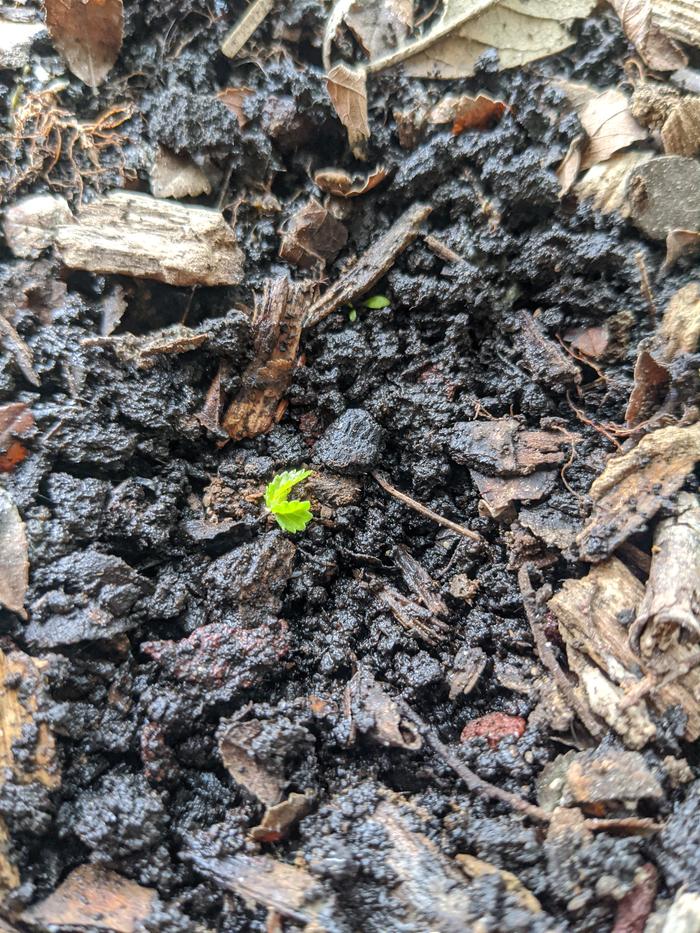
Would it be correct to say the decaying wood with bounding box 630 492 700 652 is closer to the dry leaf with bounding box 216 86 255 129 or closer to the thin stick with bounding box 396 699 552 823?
the thin stick with bounding box 396 699 552 823

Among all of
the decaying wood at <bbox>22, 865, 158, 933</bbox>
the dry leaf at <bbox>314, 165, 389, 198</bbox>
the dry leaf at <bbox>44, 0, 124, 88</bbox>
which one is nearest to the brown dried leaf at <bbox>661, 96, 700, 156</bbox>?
the dry leaf at <bbox>314, 165, 389, 198</bbox>

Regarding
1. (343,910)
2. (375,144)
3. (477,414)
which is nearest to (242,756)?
(343,910)

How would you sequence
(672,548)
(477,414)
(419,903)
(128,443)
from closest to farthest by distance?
(419,903)
(672,548)
(128,443)
(477,414)

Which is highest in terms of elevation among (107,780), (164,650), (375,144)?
(375,144)

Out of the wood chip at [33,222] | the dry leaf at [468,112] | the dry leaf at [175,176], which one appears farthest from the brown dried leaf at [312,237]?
the wood chip at [33,222]

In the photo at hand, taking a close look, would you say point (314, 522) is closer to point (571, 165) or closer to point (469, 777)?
point (469, 777)

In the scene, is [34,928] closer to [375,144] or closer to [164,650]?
[164,650]
